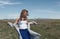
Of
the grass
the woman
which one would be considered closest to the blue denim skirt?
the woman

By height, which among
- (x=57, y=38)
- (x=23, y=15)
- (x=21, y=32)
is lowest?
(x=57, y=38)

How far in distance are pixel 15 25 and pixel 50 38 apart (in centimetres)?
661

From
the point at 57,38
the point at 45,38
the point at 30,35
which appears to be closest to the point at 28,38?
the point at 30,35

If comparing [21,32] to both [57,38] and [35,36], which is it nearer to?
[35,36]

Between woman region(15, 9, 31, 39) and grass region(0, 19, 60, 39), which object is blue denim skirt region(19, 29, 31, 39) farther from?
grass region(0, 19, 60, 39)

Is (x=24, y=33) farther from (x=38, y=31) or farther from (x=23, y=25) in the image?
(x=38, y=31)

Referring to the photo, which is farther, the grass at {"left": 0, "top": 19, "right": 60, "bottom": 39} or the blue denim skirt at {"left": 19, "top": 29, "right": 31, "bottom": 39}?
the grass at {"left": 0, "top": 19, "right": 60, "bottom": 39}

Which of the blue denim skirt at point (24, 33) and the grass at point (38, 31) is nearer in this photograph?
the blue denim skirt at point (24, 33)

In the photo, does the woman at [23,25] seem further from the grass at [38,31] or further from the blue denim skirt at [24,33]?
the grass at [38,31]

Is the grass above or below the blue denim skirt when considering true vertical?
below

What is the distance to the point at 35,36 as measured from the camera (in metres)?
10.3

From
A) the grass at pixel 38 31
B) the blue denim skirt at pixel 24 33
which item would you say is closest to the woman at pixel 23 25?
the blue denim skirt at pixel 24 33

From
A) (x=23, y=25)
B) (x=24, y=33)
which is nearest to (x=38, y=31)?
(x=24, y=33)

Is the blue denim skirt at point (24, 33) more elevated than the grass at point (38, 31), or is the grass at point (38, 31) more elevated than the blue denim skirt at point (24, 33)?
the blue denim skirt at point (24, 33)
